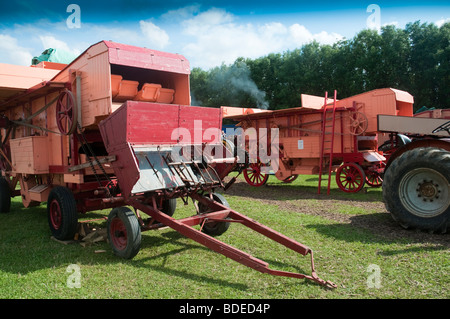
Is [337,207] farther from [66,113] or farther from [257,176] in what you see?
[66,113]

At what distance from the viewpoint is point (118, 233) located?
505cm

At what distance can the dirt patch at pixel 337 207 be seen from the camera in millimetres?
5438

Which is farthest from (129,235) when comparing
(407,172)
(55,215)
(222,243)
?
(407,172)

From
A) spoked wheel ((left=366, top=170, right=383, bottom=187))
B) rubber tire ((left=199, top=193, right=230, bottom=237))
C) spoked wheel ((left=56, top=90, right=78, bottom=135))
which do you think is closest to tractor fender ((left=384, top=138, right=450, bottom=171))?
rubber tire ((left=199, top=193, right=230, bottom=237))

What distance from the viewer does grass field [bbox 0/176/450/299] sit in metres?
3.71

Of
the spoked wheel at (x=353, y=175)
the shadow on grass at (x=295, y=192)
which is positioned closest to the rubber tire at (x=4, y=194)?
the shadow on grass at (x=295, y=192)

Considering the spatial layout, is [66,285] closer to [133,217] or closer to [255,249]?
[133,217]

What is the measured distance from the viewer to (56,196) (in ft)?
19.4

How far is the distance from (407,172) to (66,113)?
5.74m

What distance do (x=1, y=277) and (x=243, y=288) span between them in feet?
9.54

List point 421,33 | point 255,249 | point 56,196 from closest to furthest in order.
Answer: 1. point 255,249
2. point 56,196
3. point 421,33

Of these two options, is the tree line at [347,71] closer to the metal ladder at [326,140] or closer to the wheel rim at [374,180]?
the wheel rim at [374,180]
